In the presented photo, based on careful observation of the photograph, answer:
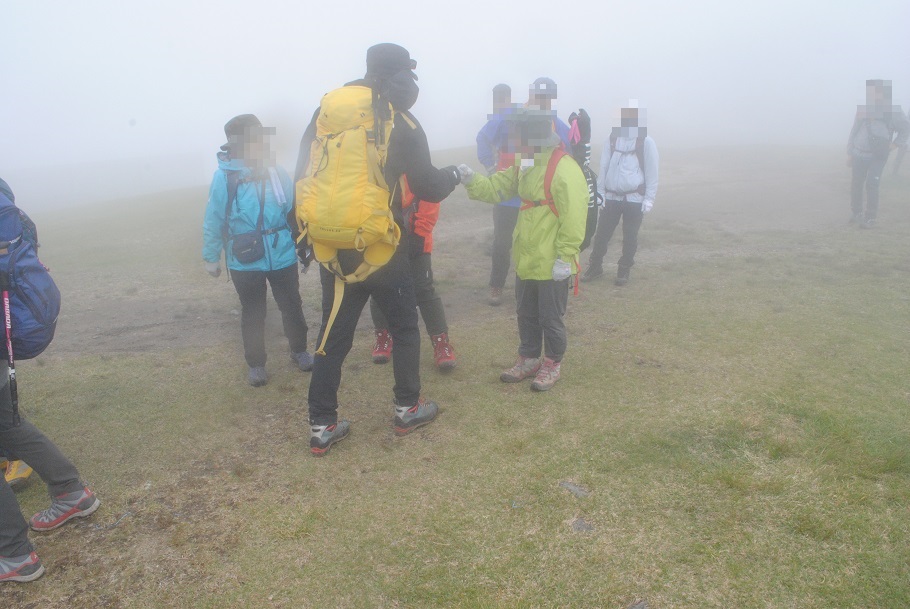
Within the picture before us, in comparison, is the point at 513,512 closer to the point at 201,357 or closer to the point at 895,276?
the point at 201,357

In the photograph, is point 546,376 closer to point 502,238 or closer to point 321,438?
point 321,438

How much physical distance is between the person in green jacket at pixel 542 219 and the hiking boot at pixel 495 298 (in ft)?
6.31

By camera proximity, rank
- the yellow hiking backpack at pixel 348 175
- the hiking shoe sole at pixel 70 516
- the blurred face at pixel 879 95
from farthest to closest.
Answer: the blurred face at pixel 879 95
the yellow hiking backpack at pixel 348 175
the hiking shoe sole at pixel 70 516

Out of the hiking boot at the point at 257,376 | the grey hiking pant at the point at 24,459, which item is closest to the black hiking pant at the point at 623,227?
the hiking boot at the point at 257,376

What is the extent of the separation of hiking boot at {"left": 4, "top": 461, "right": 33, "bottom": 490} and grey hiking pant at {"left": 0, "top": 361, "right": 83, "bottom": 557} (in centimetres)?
49

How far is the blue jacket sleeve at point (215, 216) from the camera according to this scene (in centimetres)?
465

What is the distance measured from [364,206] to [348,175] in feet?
0.64

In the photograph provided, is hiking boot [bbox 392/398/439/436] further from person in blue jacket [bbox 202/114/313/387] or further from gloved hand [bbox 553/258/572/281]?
person in blue jacket [bbox 202/114/313/387]

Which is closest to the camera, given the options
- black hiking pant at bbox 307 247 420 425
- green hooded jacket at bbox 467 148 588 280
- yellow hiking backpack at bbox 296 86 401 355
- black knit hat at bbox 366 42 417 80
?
yellow hiking backpack at bbox 296 86 401 355

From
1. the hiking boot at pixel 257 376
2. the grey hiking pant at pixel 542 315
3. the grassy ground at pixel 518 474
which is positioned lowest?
the grassy ground at pixel 518 474

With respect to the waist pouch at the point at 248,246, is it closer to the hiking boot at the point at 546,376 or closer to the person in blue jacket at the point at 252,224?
the person in blue jacket at the point at 252,224

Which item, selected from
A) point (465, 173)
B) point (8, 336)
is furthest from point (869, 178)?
point (8, 336)

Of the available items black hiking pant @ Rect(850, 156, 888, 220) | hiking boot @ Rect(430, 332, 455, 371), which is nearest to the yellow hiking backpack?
hiking boot @ Rect(430, 332, 455, 371)

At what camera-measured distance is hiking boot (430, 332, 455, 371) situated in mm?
5109
